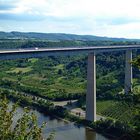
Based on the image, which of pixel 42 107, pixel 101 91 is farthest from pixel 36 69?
pixel 42 107

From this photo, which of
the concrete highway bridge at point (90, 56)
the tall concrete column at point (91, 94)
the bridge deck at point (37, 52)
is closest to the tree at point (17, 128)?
the bridge deck at point (37, 52)

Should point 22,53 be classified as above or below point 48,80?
above

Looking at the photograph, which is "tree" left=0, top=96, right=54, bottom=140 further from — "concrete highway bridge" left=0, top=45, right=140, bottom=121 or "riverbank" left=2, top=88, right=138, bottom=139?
"concrete highway bridge" left=0, top=45, right=140, bottom=121

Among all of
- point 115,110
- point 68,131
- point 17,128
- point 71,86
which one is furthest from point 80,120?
point 17,128

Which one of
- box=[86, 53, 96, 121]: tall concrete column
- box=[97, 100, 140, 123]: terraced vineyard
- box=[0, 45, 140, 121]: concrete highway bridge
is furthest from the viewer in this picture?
box=[97, 100, 140, 123]: terraced vineyard

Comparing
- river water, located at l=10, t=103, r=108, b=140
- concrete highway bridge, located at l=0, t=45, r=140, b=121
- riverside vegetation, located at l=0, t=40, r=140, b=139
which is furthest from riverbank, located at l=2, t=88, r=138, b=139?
concrete highway bridge, located at l=0, t=45, r=140, b=121

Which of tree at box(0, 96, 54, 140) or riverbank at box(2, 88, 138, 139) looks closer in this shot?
tree at box(0, 96, 54, 140)

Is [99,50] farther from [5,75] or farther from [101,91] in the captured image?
[5,75]
